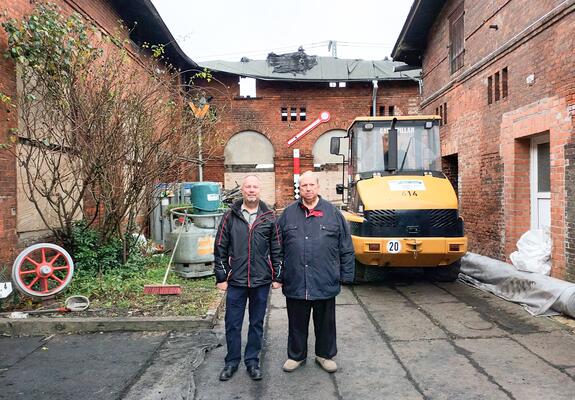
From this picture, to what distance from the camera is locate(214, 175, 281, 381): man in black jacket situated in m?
3.89

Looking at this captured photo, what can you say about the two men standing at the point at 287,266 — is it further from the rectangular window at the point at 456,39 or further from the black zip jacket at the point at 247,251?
the rectangular window at the point at 456,39

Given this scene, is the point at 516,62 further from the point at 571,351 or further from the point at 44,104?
the point at 44,104

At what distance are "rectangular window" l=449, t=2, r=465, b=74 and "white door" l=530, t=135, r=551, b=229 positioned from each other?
3.74m

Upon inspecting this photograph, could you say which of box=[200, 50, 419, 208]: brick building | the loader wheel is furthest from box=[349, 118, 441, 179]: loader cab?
box=[200, 50, 419, 208]: brick building

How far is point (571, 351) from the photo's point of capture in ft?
14.5

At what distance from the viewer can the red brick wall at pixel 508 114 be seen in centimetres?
651

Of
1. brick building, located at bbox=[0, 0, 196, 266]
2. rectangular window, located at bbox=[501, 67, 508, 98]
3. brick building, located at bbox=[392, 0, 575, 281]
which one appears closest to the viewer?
brick building, located at bbox=[0, 0, 196, 266]

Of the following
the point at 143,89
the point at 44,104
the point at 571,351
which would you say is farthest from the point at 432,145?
the point at 44,104

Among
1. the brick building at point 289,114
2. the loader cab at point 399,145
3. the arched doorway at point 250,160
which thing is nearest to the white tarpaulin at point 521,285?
the loader cab at point 399,145

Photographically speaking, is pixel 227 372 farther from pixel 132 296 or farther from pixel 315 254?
pixel 132 296

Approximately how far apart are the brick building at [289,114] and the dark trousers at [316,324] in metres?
15.2

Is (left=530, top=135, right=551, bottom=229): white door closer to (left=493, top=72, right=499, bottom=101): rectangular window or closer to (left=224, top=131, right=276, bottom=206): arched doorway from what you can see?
(left=493, top=72, right=499, bottom=101): rectangular window

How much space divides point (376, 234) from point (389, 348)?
6.97 ft

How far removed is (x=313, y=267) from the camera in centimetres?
391
